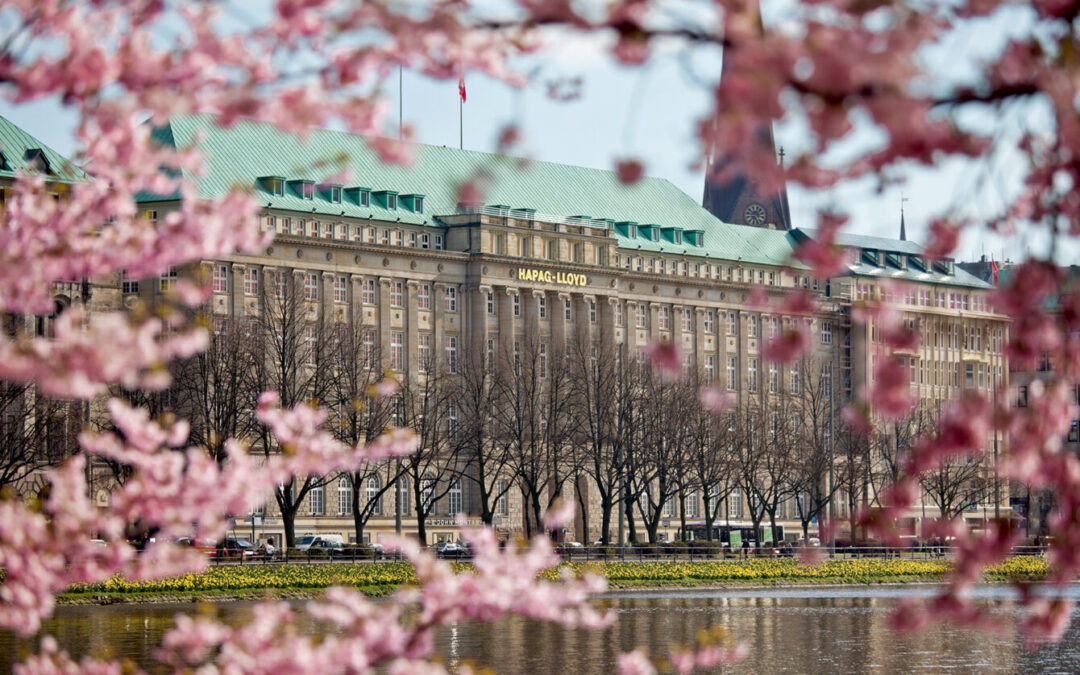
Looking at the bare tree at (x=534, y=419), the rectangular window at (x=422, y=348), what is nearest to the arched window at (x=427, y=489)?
the bare tree at (x=534, y=419)

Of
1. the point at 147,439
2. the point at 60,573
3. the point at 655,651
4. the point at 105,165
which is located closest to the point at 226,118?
the point at 105,165

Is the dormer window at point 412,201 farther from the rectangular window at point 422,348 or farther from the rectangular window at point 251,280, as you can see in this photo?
the rectangular window at point 251,280

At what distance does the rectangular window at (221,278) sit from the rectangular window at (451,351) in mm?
17706

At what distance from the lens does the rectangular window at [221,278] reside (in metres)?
116

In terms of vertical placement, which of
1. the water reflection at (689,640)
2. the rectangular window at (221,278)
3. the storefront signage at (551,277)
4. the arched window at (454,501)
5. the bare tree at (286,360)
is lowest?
the water reflection at (689,640)

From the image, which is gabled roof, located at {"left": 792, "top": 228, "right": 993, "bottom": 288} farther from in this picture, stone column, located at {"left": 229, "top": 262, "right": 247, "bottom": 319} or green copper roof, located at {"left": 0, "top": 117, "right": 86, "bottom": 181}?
green copper roof, located at {"left": 0, "top": 117, "right": 86, "bottom": 181}

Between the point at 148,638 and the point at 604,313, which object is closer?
the point at 148,638

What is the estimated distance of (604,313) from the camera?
139m

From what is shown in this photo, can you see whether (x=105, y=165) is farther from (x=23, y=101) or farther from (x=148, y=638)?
(x=148, y=638)

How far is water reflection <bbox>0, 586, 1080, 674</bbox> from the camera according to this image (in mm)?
46969

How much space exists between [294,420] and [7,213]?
8.45 feet

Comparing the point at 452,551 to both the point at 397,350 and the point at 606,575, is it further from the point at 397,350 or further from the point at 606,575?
the point at 397,350

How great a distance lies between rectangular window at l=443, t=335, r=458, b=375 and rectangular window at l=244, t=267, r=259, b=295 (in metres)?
15.5

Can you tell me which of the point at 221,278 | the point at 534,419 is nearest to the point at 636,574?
the point at 534,419
